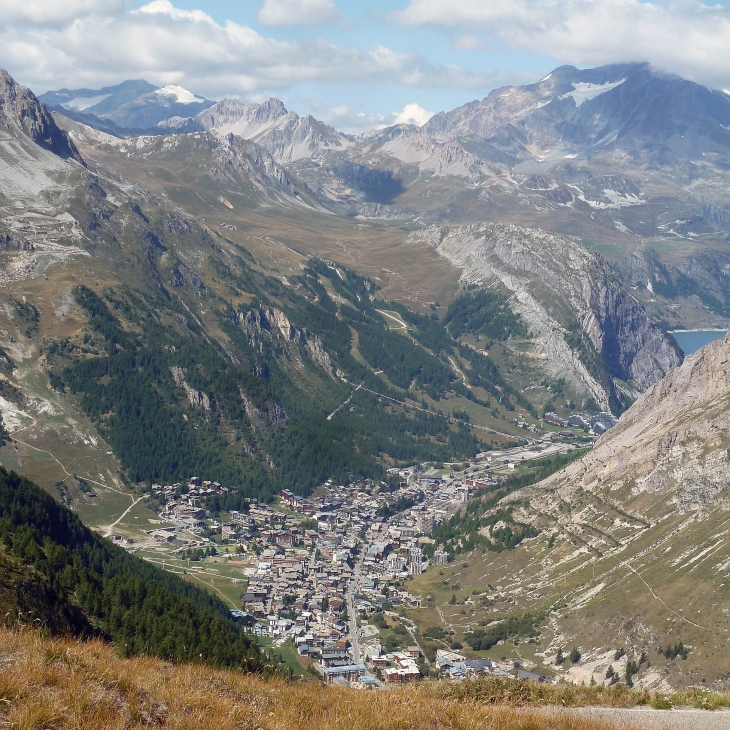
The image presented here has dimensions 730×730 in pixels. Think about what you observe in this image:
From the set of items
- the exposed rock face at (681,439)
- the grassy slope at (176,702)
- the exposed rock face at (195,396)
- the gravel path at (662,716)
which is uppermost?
the grassy slope at (176,702)

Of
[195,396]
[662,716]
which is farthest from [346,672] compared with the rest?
[195,396]

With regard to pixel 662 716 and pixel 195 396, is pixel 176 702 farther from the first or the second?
pixel 195 396

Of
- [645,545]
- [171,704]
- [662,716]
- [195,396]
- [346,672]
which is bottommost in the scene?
[346,672]

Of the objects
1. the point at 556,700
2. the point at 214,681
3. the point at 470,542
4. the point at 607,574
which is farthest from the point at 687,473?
the point at 214,681

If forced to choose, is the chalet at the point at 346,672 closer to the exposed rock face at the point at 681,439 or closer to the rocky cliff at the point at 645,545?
the rocky cliff at the point at 645,545

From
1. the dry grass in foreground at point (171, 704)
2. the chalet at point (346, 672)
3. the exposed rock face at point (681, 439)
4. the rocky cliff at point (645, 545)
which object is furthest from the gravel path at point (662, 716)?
the exposed rock face at point (681, 439)

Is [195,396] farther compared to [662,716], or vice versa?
[195,396]
